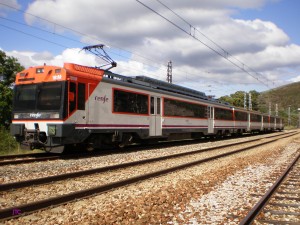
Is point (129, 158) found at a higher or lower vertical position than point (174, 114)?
lower

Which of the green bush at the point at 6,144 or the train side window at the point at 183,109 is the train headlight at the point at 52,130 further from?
the train side window at the point at 183,109

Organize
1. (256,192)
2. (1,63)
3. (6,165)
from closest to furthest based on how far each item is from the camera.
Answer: (256,192)
(6,165)
(1,63)

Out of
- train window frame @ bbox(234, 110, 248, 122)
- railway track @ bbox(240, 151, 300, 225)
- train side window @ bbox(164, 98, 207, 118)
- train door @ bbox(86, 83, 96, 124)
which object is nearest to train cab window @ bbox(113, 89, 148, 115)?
train door @ bbox(86, 83, 96, 124)

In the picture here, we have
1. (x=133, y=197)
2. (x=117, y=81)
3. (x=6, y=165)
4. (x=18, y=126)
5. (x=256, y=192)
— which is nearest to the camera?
(x=133, y=197)

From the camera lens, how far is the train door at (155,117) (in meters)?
16.3

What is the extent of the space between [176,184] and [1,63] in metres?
40.6

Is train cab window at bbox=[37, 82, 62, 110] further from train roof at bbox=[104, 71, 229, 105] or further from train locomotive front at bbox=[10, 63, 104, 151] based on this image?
train roof at bbox=[104, 71, 229, 105]

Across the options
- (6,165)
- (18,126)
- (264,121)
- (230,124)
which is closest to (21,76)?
(18,126)

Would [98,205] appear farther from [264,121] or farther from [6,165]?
[264,121]

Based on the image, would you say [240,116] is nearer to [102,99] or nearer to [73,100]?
[102,99]

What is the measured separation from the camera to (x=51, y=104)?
11461 millimetres

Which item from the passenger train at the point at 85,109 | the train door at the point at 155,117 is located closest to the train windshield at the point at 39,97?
the passenger train at the point at 85,109

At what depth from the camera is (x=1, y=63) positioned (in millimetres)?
42375

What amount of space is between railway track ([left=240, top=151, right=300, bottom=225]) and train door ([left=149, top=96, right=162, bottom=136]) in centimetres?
872
